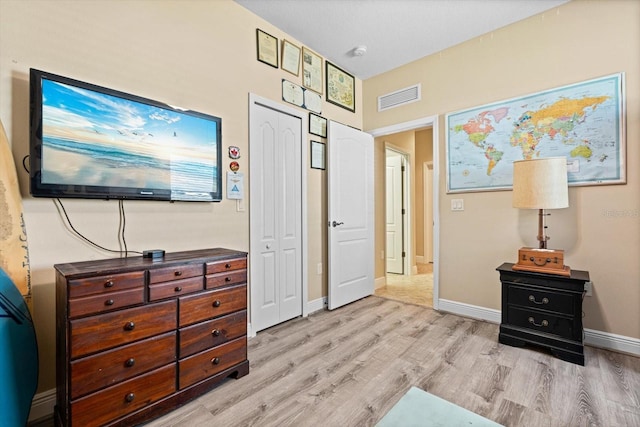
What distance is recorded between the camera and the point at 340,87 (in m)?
3.61

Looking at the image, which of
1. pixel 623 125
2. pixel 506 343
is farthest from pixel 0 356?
pixel 623 125

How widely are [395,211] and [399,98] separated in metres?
2.08

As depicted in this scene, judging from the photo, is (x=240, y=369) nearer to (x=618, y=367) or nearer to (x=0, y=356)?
(x=0, y=356)

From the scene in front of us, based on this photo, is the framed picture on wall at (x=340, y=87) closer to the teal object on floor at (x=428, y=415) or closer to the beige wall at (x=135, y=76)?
the beige wall at (x=135, y=76)

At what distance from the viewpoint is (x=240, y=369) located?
76.5 inches

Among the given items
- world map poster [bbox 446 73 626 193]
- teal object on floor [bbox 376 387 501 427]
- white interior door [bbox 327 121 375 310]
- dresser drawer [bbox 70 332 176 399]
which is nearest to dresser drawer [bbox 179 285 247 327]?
dresser drawer [bbox 70 332 176 399]

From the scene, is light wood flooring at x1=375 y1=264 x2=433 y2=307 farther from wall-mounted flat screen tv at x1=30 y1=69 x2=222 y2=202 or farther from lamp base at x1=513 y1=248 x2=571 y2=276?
wall-mounted flat screen tv at x1=30 y1=69 x2=222 y2=202

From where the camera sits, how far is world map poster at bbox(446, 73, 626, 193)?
2.33 m

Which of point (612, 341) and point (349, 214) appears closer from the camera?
point (612, 341)

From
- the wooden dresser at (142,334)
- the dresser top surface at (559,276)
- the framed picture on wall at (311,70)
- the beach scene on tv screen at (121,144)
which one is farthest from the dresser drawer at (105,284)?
the dresser top surface at (559,276)

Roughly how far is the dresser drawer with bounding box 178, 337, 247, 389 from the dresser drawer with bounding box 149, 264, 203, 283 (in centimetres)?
48

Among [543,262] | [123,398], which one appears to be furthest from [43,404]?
[543,262]

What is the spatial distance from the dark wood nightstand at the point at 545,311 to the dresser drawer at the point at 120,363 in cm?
253

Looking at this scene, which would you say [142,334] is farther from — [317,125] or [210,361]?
[317,125]
